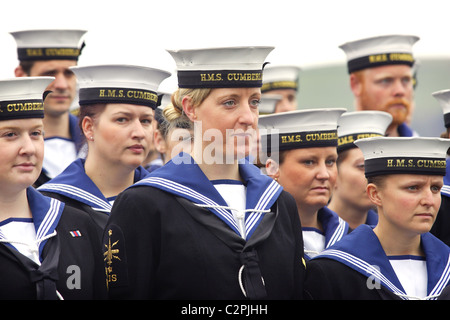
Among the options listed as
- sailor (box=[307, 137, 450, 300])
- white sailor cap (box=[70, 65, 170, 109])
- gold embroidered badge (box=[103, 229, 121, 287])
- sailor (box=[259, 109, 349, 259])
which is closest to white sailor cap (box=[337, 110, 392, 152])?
sailor (box=[259, 109, 349, 259])

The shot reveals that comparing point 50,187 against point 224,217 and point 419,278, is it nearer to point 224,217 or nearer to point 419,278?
point 224,217

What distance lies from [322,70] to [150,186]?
1957 cm

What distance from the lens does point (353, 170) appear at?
23.8 feet

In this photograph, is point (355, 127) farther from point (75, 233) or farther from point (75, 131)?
point (75, 233)

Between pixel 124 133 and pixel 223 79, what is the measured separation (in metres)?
1.51

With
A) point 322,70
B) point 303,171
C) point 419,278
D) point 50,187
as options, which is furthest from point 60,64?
point 322,70

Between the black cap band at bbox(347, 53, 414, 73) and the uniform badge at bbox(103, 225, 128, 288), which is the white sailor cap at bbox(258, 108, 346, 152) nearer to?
the black cap band at bbox(347, 53, 414, 73)

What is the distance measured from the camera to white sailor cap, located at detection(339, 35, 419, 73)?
8.59 metres

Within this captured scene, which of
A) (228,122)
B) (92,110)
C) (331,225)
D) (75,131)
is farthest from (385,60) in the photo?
(228,122)

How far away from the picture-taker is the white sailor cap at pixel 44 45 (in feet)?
26.7

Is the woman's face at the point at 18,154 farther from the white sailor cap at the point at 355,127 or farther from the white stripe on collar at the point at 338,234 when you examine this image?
the white sailor cap at the point at 355,127

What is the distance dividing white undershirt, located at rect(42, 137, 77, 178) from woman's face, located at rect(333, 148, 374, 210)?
227 centimetres
